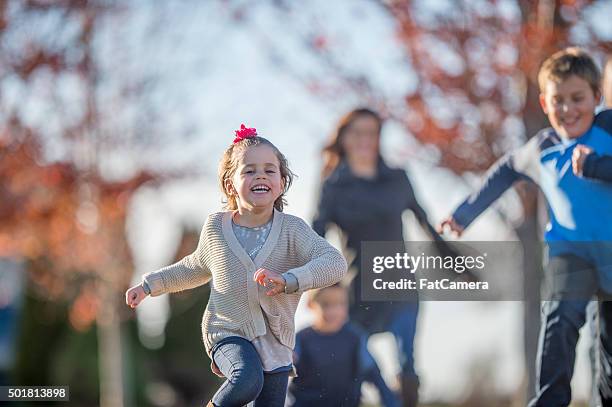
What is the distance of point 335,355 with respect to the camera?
17.2ft

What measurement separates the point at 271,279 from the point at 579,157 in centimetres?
144

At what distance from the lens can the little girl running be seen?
3.65 meters

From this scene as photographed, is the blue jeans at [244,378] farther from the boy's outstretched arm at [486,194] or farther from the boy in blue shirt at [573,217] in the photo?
the boy's outstretched arm at [486,194]

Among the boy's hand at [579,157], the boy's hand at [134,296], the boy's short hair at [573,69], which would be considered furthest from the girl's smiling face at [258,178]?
the boy's short hair at [573,69]

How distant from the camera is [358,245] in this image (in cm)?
560

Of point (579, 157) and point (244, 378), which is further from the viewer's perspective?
point (579, 157)

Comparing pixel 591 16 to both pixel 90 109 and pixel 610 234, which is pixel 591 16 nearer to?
pixel 610 234

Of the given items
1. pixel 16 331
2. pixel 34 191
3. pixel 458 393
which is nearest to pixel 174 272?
pixel 458 393

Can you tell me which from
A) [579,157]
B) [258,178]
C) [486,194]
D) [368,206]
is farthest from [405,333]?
[258,178]

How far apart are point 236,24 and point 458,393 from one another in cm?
439

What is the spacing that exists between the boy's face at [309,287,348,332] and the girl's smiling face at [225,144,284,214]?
171 cm

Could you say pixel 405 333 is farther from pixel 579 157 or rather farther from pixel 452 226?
pixel 579 157

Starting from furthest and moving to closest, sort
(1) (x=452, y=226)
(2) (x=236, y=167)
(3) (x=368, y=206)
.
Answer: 1. (3) (x=368, y=206)
2. (1) (x=452, y=226)
3. (2) (x=236, y=167)

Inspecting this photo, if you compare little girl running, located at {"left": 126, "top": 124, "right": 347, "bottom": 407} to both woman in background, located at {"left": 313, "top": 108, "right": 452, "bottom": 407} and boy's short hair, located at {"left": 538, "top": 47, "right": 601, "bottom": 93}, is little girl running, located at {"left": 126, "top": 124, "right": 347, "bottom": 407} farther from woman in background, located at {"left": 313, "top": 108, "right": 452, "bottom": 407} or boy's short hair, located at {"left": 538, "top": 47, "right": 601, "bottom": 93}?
woman in background, located at {"left": 313, "top": 108, "right": 452, "bottom": 407}
